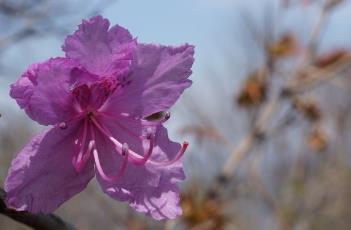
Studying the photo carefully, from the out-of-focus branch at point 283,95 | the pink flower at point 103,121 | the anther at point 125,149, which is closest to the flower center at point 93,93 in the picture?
the pink flower at point 103,121

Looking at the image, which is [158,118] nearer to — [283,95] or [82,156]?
[82,156]

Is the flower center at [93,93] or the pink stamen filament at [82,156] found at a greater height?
the flower center at [93,93]

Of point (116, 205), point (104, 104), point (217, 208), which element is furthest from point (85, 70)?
point (116, 205)

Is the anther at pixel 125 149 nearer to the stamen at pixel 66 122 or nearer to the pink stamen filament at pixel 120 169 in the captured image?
the pink stamen filament at pixel 120 169

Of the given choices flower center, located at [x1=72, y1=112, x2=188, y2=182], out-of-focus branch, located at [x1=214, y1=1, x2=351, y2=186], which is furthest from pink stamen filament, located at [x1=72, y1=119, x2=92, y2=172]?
out-of-focus branch, located at [x1=214, y1=1, x2=351, y2=186]

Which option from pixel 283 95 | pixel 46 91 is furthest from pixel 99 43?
pixel 283 95

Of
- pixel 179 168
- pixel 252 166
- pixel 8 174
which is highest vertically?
pixel 252 166

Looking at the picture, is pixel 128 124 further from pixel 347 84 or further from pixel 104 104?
pixel 347 84
